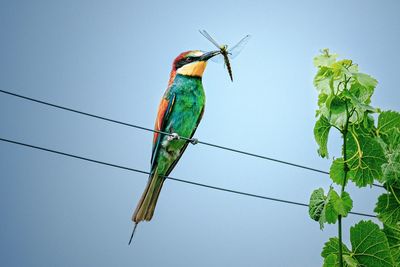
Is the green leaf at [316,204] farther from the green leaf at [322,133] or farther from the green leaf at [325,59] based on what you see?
the green leaf at [325,59]

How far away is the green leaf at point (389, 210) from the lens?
1.52m

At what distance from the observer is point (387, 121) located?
1.54m

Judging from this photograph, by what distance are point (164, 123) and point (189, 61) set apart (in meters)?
0.60

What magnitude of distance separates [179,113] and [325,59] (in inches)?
103

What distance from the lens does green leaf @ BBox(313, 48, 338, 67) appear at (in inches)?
57.9

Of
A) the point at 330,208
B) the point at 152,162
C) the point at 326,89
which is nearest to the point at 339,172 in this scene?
Result: the point at 330,208

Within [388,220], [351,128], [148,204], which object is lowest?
[388,220]

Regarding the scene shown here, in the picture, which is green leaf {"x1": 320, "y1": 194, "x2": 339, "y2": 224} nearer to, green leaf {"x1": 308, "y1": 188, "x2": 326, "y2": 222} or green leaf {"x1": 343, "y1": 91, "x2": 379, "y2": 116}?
green leaf {"x1": 308, "y1": 188, "x2": 326, "y2": 222}

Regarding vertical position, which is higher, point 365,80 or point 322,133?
point 365,80

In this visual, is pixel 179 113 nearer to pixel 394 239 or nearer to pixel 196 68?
pixel 196 68

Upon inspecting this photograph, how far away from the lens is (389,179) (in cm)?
145

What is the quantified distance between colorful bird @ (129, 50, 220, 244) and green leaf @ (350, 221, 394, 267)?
8.63 ft

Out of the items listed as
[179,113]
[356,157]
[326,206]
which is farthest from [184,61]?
[326,206]

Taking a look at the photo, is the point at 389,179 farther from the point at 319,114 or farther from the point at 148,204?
the point at 148,204
